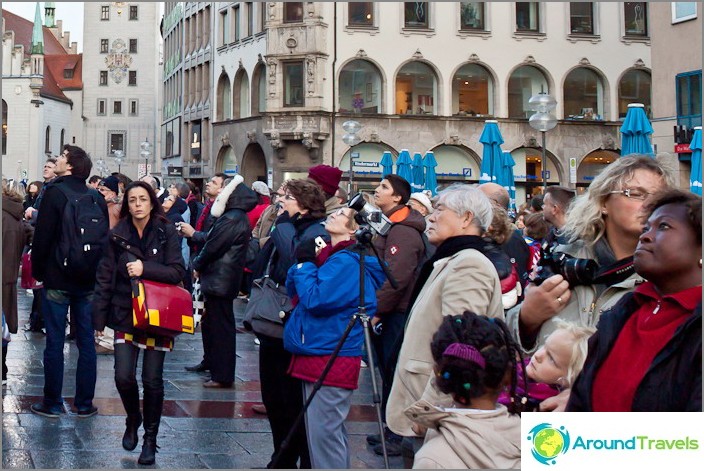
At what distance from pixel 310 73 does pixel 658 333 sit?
39.9 metres

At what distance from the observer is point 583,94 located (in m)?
45.4

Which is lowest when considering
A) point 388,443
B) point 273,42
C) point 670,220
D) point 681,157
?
point 388,443

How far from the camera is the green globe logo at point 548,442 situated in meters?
3.20

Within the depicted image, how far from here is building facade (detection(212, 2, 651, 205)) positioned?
42.8 metres

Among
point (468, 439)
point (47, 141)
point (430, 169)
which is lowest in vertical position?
point (468, 439)

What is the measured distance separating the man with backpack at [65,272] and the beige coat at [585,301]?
5000 millimetres

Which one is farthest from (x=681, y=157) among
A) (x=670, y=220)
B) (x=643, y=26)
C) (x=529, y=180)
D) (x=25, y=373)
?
(x=670, y=220)

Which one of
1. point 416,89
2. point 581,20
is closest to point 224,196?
point 416,89

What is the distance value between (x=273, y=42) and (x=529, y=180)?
12700 mm

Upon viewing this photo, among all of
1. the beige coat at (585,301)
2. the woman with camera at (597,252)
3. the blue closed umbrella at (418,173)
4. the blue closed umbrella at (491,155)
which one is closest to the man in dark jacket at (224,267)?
the woman with camera at (597,252)

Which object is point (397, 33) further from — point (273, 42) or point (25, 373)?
point (25, 373)

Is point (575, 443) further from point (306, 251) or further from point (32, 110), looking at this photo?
point (32, 110)

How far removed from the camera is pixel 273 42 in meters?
43.3

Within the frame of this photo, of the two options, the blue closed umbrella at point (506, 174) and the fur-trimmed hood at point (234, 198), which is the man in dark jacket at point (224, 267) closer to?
the fur-trimmed hood at point (234, 198)
